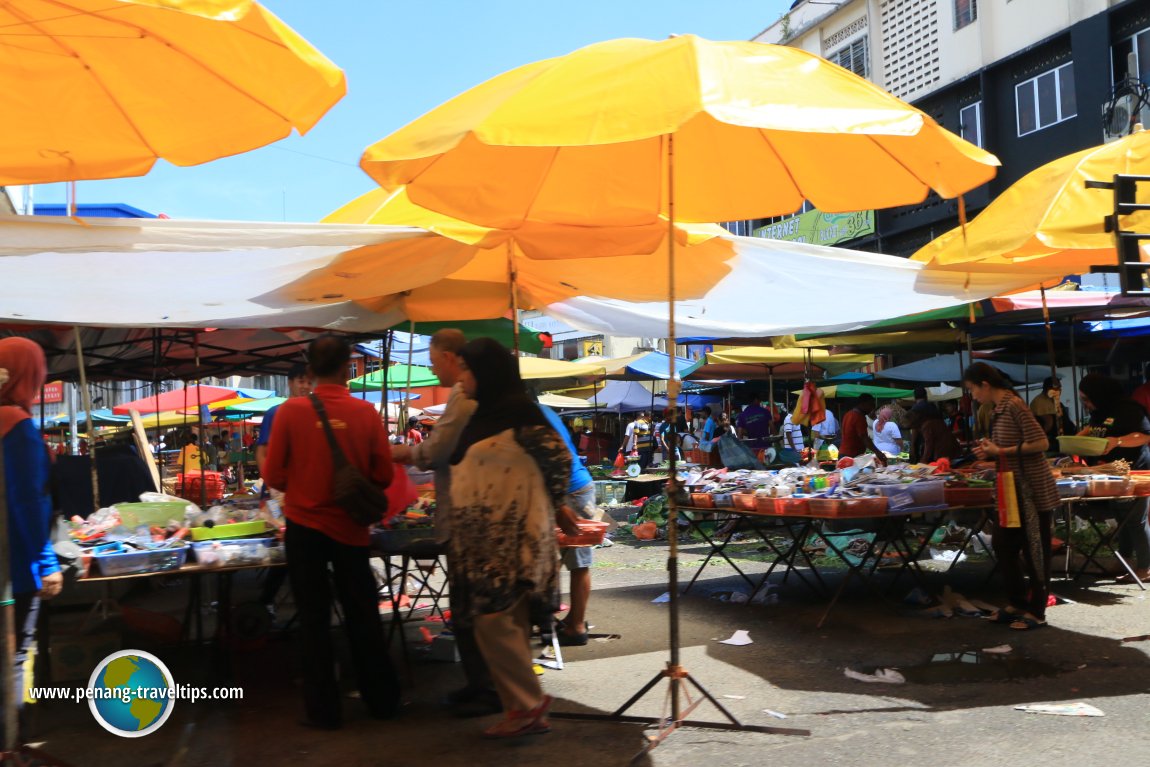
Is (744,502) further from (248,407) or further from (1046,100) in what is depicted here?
(248,407)

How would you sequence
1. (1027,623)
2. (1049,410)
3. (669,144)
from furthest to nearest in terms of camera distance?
(1049,410) → (1027,623) → (669,144)

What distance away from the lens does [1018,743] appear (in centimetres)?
459

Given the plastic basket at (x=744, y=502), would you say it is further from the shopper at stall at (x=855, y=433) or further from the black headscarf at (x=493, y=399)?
the shopper at stall at (x=855, y=433)

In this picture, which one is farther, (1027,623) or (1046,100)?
(1046,100)

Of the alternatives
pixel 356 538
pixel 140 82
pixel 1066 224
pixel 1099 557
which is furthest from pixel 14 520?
pixel 1099 557

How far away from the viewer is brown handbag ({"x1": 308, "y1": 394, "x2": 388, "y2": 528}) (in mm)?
4891

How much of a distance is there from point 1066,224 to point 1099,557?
451 cm

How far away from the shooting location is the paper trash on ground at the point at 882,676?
5.79 metres

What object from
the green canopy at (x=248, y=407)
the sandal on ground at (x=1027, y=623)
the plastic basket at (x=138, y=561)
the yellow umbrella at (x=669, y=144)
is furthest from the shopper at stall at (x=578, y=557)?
the green canopy at (x=248, y=407)

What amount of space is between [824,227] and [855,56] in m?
4.93

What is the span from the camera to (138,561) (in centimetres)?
526

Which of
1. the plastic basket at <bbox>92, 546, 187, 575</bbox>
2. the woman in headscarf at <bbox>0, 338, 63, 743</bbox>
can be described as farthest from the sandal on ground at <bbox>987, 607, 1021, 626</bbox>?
the woman in headscarf at <bbox>0, 338, 63, 743</bbox>

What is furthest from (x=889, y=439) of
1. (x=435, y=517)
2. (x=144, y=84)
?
(x=144, y=84)

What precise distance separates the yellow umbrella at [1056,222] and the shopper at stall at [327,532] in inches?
167
